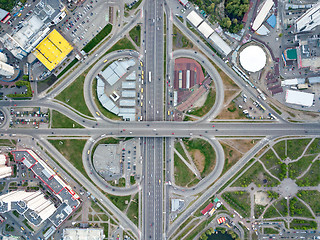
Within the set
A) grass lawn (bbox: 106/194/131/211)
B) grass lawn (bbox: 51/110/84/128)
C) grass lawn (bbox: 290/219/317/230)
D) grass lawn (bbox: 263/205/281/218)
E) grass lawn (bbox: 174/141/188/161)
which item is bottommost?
grass lawn (bbox: 290/219/317/230)

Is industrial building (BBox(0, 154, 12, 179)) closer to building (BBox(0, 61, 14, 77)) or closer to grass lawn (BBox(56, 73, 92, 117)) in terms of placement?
grass lawn (BBox(56, 73, 92, 117))

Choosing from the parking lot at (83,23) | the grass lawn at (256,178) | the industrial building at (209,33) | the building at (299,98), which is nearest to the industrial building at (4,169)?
the parking lot at (83,23)

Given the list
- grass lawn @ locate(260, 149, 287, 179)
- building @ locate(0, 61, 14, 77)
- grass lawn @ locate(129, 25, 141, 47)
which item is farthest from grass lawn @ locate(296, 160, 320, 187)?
building @ locate(0, 61, 14, 77)

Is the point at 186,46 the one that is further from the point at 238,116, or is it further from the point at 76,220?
the point at 76,220

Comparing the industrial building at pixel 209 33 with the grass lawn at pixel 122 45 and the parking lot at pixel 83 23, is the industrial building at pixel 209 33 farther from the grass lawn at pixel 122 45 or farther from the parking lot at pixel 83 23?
the parking lot at pixel 83 23

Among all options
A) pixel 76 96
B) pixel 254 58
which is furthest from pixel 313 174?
pixel 76 96

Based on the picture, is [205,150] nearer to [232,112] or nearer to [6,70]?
[232,112]

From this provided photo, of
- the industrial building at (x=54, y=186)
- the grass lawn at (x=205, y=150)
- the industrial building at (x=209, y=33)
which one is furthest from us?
the grass lawn at (x=205, y=150)
